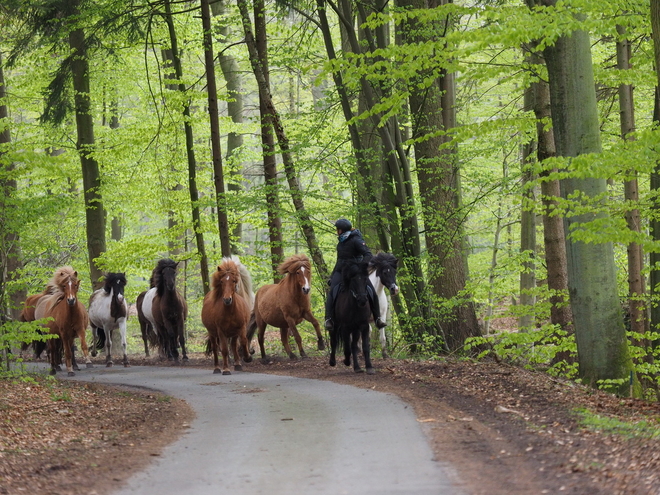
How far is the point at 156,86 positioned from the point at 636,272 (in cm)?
1825

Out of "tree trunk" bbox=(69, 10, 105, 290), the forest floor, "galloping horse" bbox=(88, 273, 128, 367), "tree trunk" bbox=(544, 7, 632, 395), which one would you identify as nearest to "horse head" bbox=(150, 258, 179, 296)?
"galloping horse" bbox=(88, 273, 128, 367)

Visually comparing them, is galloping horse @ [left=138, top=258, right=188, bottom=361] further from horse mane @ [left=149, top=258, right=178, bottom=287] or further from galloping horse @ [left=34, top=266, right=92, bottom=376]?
galloping horse @ [left=34, top=266, right=92, bottom=376]

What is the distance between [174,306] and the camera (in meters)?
18.8

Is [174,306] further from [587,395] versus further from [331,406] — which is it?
[587,395]

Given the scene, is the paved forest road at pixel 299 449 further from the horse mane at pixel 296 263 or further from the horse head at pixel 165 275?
the horse head at pixel 165 275

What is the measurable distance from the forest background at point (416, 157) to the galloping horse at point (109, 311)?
6.95 feet

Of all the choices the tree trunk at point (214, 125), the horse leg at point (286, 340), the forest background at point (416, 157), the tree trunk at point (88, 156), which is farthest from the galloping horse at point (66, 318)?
the tree trunk at point (88, 156)

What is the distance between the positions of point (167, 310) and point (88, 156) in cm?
636

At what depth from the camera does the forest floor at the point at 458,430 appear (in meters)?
6.00

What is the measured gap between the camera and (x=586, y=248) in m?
11.0

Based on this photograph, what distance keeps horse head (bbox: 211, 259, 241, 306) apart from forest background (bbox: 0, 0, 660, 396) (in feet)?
8.90

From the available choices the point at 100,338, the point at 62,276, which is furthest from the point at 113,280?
the point at 100,338

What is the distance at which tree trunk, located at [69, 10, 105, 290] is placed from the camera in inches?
880

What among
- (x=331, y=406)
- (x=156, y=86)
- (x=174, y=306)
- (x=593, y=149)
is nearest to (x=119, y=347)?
(x=174, y=306)
